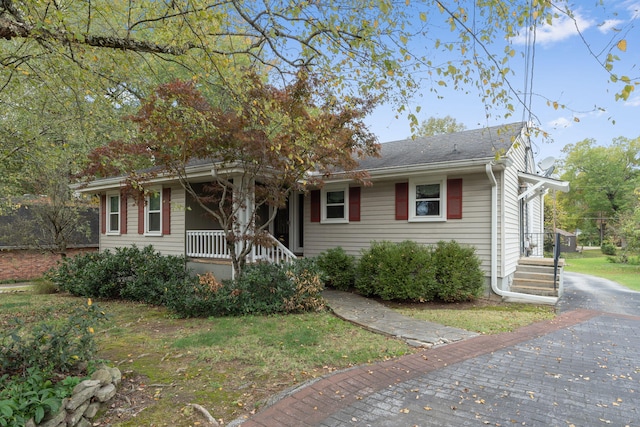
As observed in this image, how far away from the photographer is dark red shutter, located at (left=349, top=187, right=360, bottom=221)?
10523 millimetres

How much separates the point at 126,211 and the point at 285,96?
8.67 metres

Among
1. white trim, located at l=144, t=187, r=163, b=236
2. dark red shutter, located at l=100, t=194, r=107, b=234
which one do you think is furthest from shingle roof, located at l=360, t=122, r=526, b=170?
dark red shutter, located at l=100, t=194, r=107, b=234

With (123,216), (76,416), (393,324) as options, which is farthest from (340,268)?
(123,216)

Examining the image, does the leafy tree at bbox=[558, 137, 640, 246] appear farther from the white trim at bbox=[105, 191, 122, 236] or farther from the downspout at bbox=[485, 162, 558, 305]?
the white trim at bbox=[105, 191, 122, 236]

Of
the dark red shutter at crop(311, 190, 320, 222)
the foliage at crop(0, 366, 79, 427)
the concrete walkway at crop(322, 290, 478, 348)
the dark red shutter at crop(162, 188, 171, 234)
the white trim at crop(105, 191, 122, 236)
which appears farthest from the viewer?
the white trim at crop(105, 191, 122, 236)

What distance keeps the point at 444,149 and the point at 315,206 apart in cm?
410

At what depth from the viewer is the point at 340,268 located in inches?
392

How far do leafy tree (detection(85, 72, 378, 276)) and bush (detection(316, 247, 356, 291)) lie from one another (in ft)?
9.37

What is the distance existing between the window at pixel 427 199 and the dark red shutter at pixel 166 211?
23.3 ft

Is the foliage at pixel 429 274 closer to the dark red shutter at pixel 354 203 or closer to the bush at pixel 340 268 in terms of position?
the bush at pixel 340 268

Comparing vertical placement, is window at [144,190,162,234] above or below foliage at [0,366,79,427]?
above

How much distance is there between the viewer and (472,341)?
5.50 m

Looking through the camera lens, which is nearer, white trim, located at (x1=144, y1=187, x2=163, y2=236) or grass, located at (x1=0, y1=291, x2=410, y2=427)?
grass, located at (x1=0, y1=291, x2=410, y2=427)

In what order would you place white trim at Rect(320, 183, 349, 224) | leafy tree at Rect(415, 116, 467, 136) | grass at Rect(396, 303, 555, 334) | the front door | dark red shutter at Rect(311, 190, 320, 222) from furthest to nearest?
leafy tree at Rect(415, 116, 467, 136), the front door, dark red shutter at Rect(311, 190, 320, 222), white trim at Rect(320, 183, 349, 224), grass at Rect(396, 303, 555, 334)
